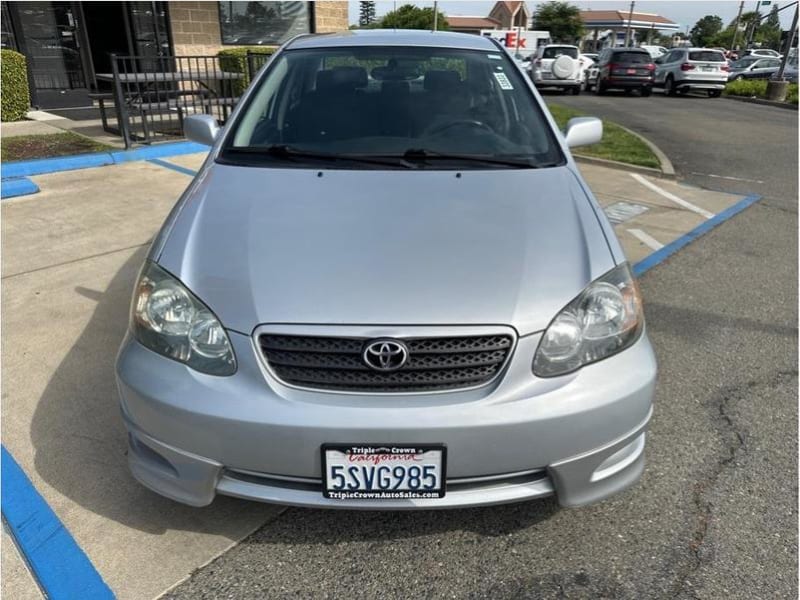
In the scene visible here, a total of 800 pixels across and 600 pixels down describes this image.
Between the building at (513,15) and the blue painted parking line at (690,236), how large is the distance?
64705mm

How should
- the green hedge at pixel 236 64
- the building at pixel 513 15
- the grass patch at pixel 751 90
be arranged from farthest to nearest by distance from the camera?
the building at pixel 513 15 < the grass patch at pixel 751 90 < the green hedge at pixel 236 64

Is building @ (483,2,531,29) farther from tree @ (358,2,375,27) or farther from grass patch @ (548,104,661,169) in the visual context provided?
grass patch @ (548,104,661,169)

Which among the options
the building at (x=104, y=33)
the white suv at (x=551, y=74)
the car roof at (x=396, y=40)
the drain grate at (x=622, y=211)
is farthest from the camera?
the white suv at (x=551, y=74)

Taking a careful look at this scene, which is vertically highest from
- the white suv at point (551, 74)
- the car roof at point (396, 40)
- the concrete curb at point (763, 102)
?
the car roof at point (396, 40)

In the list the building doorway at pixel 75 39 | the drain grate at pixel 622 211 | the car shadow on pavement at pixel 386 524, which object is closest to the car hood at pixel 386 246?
the car shadow on pavement at pixel 386 524

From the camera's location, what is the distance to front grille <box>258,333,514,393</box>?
5.98 feet

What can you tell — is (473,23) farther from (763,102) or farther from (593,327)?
(593,327)

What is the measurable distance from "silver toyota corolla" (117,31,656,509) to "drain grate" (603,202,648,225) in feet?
13.0

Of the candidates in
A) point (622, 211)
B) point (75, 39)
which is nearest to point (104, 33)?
point (75, 39)

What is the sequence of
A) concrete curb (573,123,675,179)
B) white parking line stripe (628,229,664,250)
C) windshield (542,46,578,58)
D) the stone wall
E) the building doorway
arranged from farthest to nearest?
windshield (542,46,578,58) → the stone wall → the building doorway → concrete curb (573,123,675,179) → white parking line stripe (628,229,664,250)

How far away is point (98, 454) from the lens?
258 centimetres

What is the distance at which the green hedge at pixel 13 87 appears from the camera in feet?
30.4

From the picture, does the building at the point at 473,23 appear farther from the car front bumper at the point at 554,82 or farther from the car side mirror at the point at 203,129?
the car side mirror at the point at 203,129

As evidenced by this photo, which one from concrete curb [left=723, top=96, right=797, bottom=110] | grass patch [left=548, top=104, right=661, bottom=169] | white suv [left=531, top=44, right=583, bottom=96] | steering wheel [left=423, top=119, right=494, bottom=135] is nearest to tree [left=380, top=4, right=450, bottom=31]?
white suv [left=531, top=44, right=583, bottom=96]
